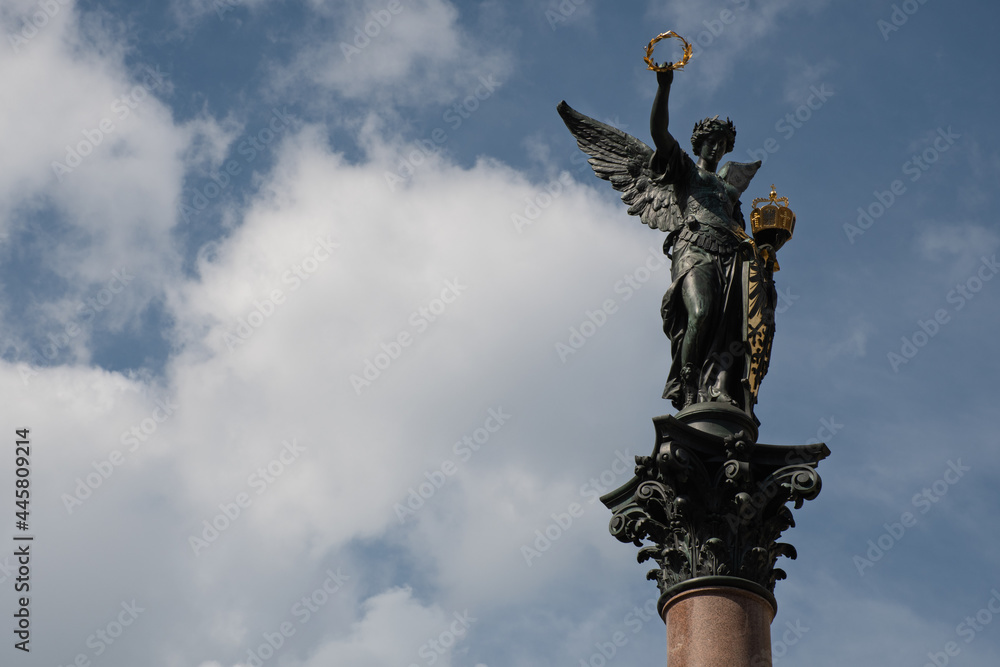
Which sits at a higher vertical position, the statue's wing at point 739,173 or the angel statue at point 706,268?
the statue's wing at point 739,173

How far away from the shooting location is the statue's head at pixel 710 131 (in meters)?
17.7

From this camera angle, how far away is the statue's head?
17.7 metres

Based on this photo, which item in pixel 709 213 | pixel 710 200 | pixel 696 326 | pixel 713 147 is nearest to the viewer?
pixel 696 326

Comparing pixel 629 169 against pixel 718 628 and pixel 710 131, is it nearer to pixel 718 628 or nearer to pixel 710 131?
pixel 710 131

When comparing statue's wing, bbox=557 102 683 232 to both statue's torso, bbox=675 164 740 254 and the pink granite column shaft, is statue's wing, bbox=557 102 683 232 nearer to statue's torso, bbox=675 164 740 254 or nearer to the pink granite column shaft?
statue's torso, bbox=675 164 740 254

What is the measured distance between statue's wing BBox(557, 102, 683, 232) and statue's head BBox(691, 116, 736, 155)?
2.32ft

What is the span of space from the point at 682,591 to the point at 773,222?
6.11m

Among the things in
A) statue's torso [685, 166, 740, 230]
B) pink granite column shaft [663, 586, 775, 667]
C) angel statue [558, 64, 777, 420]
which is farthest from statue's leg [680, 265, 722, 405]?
pink granite column shaft [663, 586, 775, 667]

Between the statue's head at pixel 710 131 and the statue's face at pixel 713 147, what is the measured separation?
31mm

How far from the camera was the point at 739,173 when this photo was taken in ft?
60.9

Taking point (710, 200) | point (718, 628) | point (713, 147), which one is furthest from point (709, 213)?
point (718, 628)

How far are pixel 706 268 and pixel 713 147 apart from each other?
230cm

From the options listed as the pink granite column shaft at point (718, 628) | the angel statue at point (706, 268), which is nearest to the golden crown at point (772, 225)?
the angel statue at point (706, 268)

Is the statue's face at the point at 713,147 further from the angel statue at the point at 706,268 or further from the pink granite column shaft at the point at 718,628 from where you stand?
the pink granite column shaft at the point at 718,628
